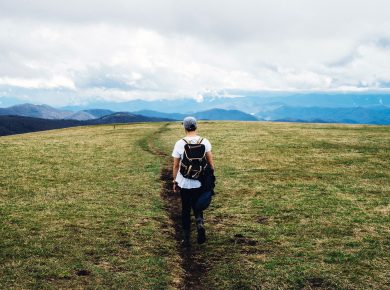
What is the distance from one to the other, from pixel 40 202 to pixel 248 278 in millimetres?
12712

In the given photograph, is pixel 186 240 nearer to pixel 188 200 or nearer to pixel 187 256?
pixel 187 256

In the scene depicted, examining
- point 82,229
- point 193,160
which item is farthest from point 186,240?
point 82,229

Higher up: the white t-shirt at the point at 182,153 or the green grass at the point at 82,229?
the white t-shirt at the point at 182,153

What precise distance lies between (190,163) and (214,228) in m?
4.37

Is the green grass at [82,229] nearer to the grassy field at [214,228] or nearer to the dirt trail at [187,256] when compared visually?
the grassy field at [214,228]

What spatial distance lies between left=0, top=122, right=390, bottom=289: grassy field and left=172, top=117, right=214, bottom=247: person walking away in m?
1.98

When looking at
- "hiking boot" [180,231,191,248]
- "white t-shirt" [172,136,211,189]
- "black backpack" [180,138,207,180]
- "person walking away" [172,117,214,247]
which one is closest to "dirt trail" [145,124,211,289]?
"hiking boot" [180,231,191,248]

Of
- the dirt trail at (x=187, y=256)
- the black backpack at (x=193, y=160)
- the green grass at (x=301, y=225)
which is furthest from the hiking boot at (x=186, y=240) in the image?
the black backpack at (x=193, y=160)

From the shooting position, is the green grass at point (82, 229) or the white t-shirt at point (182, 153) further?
the white t-shirt at point (182, 153)

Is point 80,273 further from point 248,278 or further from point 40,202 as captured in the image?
point 40,202

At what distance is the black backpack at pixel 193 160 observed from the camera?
514 inches

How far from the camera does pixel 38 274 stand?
10688mm

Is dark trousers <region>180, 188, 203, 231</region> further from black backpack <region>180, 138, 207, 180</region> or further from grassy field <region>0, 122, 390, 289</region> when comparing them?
grassy field <region>0, 122, 390, 289</region>

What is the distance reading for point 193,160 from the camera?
13094mm
